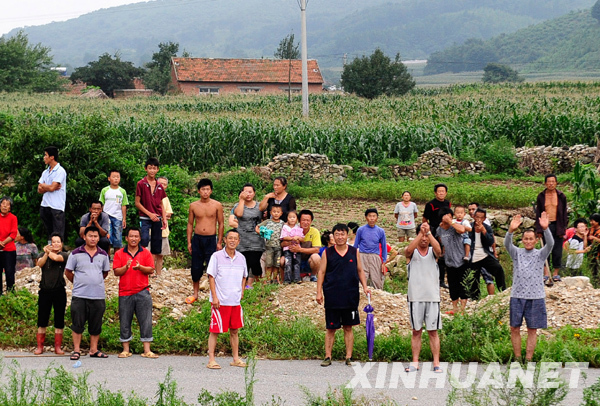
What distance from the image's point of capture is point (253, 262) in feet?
37.6

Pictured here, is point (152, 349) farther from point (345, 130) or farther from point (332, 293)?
point (345, 130)

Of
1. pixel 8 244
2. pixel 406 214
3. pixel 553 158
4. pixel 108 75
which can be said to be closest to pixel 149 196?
pixel 8 244

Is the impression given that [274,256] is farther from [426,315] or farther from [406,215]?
[406,215]

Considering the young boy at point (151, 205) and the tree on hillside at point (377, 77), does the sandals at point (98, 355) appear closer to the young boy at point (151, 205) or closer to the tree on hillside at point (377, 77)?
the young boy at point (151, 205)

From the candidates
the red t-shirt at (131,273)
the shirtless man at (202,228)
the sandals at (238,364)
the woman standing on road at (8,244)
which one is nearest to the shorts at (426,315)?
the sandals at (238,364)

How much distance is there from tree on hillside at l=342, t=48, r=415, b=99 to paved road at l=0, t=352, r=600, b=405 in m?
52.7

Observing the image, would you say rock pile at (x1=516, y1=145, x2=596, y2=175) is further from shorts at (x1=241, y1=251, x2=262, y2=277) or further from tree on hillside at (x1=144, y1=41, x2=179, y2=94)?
tree on hillside at (x1=144, y1=41, x2=179, y2=94)

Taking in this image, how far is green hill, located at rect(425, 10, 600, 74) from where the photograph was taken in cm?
15312

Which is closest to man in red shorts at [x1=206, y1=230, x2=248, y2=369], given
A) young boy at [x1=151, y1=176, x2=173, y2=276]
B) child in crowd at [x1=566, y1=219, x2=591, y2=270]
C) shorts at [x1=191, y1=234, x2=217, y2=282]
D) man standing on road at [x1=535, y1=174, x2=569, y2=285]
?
shorts at [x1=191, y1=234, x2=217, y2=282]

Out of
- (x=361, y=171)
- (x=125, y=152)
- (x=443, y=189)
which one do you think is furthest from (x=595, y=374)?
(x=361, y=171)

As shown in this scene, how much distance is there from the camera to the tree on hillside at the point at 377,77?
60219 mm

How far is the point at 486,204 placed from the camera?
19.6 m

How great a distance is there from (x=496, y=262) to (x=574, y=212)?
4480 mm

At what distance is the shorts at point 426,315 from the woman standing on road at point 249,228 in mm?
3471
